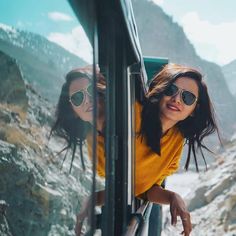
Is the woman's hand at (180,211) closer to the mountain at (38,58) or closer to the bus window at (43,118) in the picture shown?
the bus window at (43,118)

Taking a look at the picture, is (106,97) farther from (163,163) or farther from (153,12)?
(153,12)

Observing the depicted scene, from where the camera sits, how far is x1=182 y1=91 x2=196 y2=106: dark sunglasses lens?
2900 millimetres

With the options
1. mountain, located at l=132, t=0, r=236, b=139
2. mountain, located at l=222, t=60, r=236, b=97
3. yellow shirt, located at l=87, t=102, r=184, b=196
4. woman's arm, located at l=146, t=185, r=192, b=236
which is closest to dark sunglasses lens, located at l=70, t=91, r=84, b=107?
yellow shirt, located at l=87, t=102, r=184, b=196

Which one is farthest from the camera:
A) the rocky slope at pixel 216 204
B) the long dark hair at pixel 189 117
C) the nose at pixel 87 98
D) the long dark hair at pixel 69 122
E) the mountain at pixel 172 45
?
the mountain at pixel 172 45

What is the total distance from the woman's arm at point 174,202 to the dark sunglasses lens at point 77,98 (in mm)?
1444

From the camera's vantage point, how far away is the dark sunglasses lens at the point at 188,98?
2.90 meters

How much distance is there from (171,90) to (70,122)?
6.09ft

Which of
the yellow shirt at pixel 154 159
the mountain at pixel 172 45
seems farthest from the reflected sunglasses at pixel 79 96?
the mountain at pixel 172 45

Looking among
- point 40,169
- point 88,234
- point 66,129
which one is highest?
point 66,129

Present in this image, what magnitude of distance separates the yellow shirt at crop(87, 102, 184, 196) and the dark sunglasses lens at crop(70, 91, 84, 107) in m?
1.12

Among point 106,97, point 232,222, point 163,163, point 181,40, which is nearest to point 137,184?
point 163,163

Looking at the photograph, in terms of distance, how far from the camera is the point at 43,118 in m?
0.92

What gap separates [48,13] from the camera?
951 millimetres

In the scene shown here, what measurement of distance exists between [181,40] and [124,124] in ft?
241
